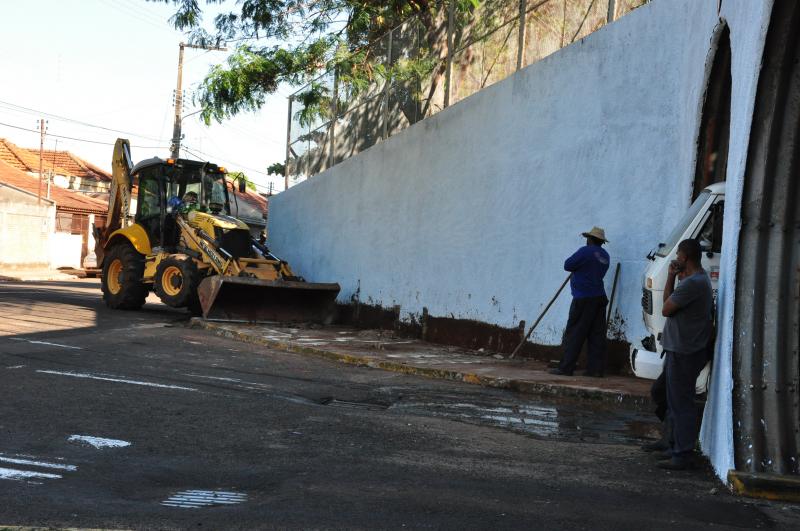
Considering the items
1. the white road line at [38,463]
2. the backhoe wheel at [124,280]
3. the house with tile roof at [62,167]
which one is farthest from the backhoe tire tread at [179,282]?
the house with tile roof at [62,167]

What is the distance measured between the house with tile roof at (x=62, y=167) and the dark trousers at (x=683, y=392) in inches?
2231

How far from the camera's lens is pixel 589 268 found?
11.1 m

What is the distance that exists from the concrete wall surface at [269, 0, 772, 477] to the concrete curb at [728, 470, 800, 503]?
0.38 m

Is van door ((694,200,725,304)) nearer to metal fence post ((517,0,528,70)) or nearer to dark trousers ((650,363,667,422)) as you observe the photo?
dark trousers ((650,363,667,422))

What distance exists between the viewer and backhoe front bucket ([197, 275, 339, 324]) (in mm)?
16516

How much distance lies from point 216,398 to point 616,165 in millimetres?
5933

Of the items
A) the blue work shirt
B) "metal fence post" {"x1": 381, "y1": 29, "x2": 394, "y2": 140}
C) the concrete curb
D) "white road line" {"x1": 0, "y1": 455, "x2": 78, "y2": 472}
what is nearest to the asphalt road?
"white road line" {"x1": 0, "y1": 455, "x2": 78, "y2": 472}

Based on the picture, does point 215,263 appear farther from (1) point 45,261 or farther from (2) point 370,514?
(1) point 45,261

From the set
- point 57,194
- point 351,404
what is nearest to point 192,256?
point 351,404

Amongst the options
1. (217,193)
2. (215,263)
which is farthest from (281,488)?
(217,193)

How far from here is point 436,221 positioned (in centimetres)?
1602

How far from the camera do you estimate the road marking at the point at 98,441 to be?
631 centimetres

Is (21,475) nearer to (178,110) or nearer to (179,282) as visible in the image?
(179,282)

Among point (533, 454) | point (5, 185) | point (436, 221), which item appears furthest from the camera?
point (5, 185)
